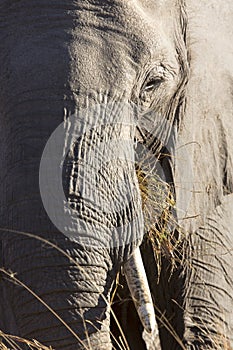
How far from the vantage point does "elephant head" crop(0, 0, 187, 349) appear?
536 centimetres

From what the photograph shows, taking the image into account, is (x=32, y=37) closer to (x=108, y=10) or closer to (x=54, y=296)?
(x=108, y=10)

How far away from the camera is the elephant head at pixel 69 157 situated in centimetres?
536

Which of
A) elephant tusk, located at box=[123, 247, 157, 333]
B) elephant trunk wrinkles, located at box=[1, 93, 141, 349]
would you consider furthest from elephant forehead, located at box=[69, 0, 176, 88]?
elephant tusk, located at box=[123, 247, 157, 333]

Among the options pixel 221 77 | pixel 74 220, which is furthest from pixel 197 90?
pixel 74 220

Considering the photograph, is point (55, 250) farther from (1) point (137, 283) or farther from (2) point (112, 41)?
(2) point (112, 41)

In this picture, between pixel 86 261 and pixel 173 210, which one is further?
pixel 173 210

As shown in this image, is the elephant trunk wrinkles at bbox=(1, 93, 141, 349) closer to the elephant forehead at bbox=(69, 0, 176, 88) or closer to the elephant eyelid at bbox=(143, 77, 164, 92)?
the elephant forehead at bbox=(69, 0, 176, 88)

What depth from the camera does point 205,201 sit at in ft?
21.0

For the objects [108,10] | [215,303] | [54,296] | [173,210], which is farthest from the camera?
[215,303]

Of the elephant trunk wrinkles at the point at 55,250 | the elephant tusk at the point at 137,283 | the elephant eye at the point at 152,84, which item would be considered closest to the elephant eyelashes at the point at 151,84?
the elephant eye at the point at 152,84

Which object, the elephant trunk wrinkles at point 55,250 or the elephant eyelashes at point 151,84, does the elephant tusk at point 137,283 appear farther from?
the elephant eyelashes at point 151,84

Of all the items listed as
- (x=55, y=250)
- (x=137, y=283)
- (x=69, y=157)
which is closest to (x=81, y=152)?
(x=69, y=157)

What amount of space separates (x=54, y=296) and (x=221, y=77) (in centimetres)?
134

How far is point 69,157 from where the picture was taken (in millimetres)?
5426
